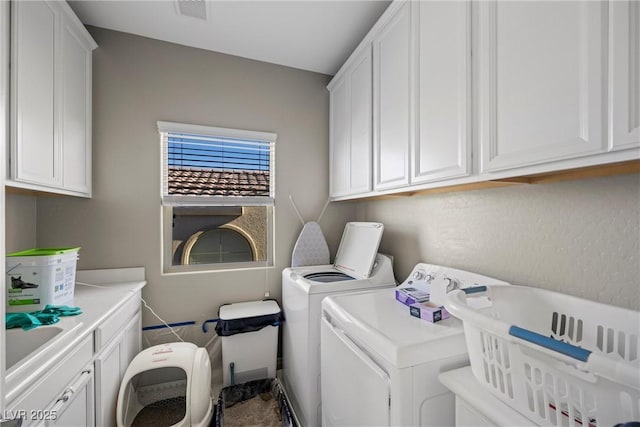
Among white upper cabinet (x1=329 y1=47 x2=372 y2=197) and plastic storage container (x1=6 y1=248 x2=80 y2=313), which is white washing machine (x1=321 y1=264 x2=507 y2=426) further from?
plastic storage container (x1=6 y1=248 x2=80 y2=313)

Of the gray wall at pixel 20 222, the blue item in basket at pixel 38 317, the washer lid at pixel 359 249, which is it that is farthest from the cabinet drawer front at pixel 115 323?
the washer lid at pixel 359 249

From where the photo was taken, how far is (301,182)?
251 cm

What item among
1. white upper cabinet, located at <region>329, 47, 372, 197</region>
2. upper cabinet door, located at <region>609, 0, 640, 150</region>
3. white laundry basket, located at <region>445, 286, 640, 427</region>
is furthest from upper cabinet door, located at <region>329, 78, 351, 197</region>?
upper cabinet door, located at <region>609, 0, 640, 150</region>

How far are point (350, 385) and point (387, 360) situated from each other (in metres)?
0.34

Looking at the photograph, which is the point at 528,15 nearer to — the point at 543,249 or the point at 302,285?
the point at 543,249

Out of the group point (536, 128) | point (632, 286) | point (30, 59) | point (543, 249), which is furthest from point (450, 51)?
point (30, 59)

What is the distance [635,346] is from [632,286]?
0.66 feet

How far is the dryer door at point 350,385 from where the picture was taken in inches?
40.1

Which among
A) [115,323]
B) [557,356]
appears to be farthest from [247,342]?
[557,356]

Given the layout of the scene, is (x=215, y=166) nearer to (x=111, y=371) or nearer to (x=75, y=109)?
(x=75, y=109)

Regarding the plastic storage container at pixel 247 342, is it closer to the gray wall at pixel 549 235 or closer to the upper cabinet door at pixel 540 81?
the gray wall at pixel 549 235

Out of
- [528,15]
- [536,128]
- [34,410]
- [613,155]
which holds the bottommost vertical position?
[34,410]

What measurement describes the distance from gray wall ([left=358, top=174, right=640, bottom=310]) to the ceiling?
138 centimetres

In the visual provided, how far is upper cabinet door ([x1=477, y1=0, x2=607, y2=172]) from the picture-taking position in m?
0.78
